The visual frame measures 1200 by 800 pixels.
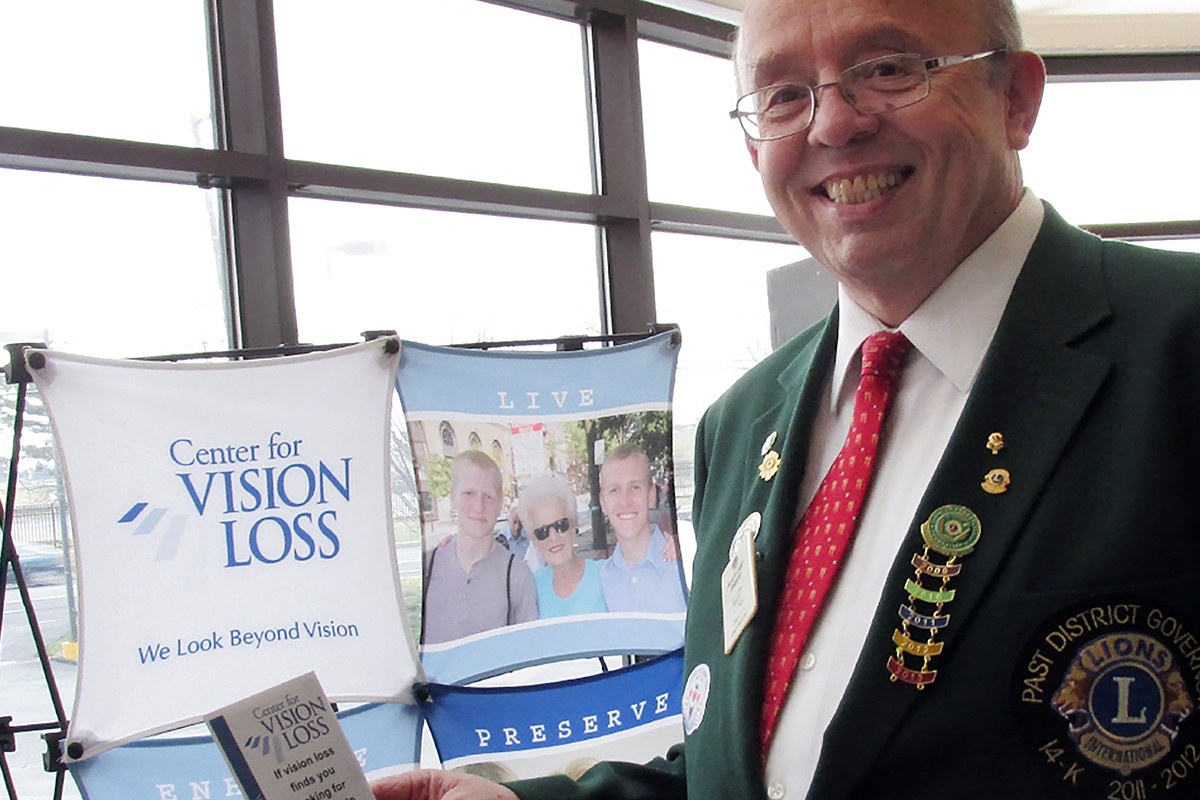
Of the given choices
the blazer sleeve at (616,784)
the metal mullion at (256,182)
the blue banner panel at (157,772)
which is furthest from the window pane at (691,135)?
the blazer sleeve at (616,784)

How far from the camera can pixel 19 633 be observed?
8.00 ft

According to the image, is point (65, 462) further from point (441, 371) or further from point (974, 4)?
point (974, 4)

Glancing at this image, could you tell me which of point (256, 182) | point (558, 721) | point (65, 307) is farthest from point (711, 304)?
point (65, 307)

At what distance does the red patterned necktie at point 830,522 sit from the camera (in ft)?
3.44

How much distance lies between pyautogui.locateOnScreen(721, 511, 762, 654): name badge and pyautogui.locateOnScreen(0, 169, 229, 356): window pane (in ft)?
6.61

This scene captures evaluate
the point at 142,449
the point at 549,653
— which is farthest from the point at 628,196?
the point at 142,449

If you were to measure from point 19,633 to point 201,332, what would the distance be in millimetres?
900

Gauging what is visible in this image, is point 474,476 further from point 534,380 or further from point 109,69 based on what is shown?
point 109,69

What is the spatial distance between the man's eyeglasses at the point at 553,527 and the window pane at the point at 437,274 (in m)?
0.91

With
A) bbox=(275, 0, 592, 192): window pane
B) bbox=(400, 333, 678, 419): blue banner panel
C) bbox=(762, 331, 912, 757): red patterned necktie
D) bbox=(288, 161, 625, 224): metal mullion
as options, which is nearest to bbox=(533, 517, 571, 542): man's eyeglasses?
bbox=(400, 333, 678, 419): blue banner panel

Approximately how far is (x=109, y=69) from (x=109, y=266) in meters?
0.54

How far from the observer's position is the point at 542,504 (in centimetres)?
262

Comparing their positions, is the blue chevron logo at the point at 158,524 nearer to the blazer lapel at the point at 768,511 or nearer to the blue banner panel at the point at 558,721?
the blue banner panel at the point at 558,721

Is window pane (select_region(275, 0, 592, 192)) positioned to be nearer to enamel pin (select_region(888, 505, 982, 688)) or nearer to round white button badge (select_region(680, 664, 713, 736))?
round white button badge (select_region(680, 664, 713, 736))
